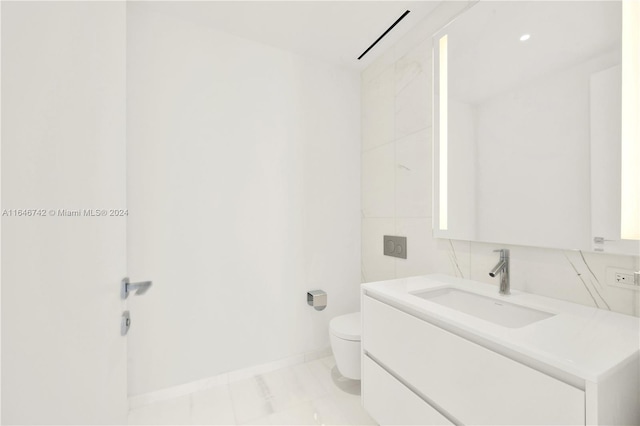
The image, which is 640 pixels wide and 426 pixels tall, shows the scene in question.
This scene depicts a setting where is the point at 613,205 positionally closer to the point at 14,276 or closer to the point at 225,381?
the point at 14,276

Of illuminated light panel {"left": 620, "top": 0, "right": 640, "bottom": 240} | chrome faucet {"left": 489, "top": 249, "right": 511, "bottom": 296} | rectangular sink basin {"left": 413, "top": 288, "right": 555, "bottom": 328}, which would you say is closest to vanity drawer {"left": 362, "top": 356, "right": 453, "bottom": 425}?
rectangular sink basin {"left": 413, "top": 288, "right": 555, "bottom": 328}

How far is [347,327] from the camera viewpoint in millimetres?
1781

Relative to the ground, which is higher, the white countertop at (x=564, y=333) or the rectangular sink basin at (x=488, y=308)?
the white countertop at (x=564, y=333)

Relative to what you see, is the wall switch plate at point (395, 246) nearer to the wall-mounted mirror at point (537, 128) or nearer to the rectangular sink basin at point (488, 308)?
the wall-mounted mirror at point (537, 128)

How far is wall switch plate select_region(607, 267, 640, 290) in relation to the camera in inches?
36.9

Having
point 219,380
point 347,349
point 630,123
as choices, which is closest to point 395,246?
point 347,349

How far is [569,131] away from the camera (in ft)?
3.61

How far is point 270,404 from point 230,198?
1.30 meters

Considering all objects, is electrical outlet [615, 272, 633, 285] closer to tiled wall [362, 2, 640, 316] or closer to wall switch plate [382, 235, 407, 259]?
tiled wall [362, 2, 640, 316]

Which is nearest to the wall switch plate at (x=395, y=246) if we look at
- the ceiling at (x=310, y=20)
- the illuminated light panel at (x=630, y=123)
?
the illuminated light panel at (x=630, y=123)

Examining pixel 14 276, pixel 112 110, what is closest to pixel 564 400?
pixel 14 276

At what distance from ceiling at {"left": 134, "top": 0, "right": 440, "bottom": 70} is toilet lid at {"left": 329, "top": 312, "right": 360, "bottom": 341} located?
195cm

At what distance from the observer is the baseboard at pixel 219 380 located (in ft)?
5.39

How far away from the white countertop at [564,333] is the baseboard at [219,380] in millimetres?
1216
